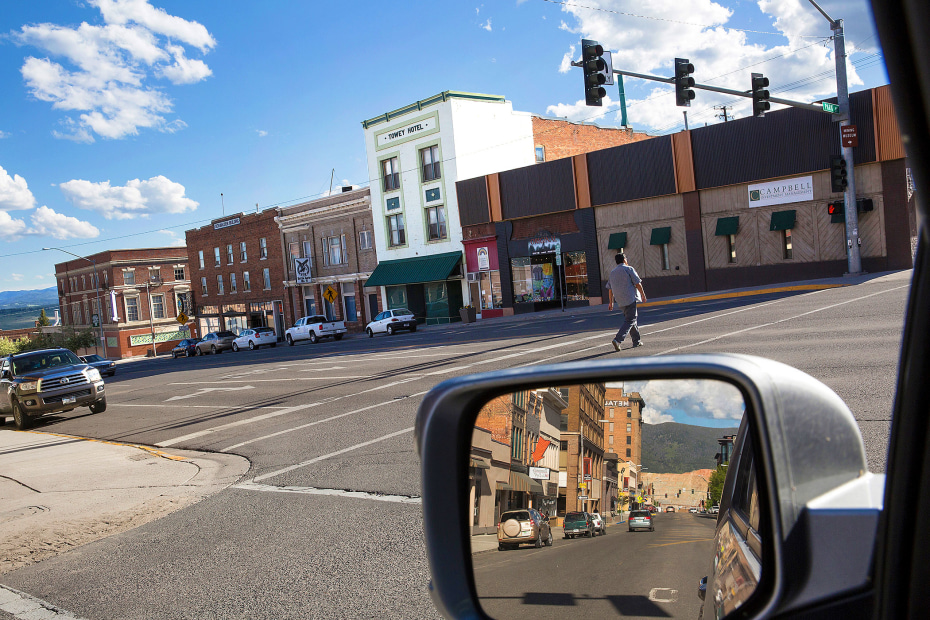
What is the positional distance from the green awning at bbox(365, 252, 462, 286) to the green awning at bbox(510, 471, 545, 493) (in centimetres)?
3887

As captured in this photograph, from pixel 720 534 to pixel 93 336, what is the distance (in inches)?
3185

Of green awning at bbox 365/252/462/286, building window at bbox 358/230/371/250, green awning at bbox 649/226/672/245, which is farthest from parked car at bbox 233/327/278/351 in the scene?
green awning at bbox 649/226/672/245

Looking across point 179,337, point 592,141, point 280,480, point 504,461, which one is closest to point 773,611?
point 504,461

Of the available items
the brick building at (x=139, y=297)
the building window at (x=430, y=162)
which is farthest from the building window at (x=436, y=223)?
the brick building at (x=139, y=297)

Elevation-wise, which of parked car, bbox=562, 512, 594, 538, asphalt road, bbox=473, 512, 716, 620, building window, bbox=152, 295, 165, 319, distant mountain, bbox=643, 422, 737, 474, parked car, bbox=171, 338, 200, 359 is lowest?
parked car, bbox=171, 338, 200, 359

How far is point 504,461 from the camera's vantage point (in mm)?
1703

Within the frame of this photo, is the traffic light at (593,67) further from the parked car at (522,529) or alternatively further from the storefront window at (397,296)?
the storefront window at (397,296)

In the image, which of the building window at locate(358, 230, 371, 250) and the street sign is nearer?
the street sign

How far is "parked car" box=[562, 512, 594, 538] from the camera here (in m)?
1.58

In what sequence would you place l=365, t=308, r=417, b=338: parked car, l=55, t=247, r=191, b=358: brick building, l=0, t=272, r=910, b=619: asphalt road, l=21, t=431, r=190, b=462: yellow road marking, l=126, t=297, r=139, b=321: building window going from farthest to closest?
l=126, t=297, r=139, b=321: building window < l=55, t=247, r=191, b=358: brick building < l=365, t=308, r=417, b=338: parked car < l=21, t=431, r=190, b=462: yellow road marking < l=0, t=272, r=910, b=619: asphalt road

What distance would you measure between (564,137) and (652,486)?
45464 millimetres

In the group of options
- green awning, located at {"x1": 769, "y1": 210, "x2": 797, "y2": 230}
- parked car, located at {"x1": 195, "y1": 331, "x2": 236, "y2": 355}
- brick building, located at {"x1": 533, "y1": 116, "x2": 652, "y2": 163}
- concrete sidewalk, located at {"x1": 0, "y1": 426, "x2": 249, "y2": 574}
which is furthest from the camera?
parked car, located at {"x1": 195, "y1": 331, "x2": 236, "y2": 355}

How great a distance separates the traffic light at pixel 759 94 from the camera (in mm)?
19000

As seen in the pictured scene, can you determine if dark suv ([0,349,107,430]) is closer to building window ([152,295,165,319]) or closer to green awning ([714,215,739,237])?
green awning ([714,215,739,237])
